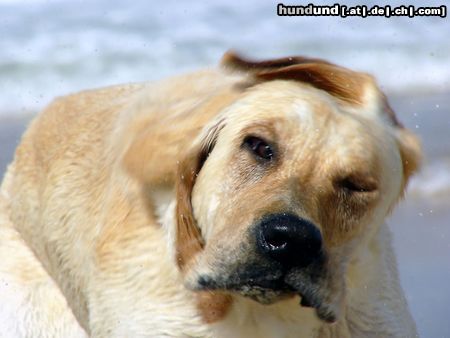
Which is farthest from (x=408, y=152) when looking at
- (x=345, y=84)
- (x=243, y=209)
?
(x=243, y=209)

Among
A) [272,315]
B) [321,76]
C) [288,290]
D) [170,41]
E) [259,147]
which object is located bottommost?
[170,41]

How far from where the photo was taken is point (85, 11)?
14805 mm

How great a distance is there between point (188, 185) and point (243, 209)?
408 mm

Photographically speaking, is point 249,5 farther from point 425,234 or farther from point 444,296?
point 444,296

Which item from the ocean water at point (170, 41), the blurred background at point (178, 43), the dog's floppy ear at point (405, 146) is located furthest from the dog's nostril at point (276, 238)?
the ocean water at point (170, 41)

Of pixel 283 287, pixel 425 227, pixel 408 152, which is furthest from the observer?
pixel 425 227

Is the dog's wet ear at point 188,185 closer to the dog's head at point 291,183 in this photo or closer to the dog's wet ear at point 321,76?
the dog's head at point 291,183

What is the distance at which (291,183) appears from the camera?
11.4 feet

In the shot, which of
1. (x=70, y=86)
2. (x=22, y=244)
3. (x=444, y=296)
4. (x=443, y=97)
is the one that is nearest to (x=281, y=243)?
(x=22, y=244)

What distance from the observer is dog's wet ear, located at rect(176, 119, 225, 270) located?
374 centimetres

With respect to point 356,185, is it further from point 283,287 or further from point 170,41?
point 170,41

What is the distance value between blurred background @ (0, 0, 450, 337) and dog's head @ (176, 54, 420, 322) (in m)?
7.99

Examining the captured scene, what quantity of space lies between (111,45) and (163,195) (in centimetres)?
1050

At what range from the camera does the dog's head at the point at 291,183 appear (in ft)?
11.0
